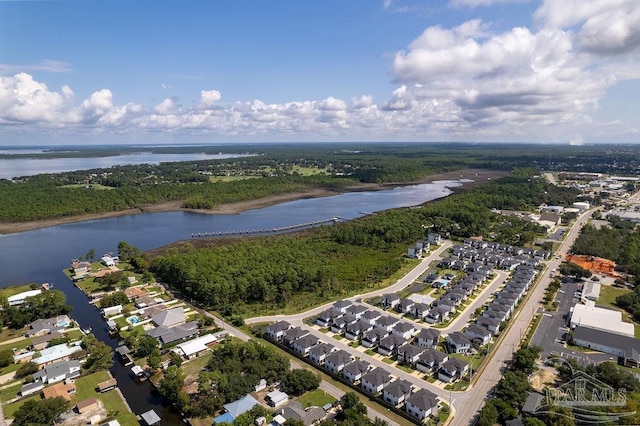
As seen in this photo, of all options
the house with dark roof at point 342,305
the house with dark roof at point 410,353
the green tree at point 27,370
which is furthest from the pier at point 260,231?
the house with dark roof at point 410,353

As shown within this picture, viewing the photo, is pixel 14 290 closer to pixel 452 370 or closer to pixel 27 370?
pixel 27 370

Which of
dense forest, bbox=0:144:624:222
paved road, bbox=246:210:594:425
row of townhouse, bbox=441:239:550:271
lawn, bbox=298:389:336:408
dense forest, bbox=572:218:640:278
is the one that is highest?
dense forest, bbox=0:144:624:222

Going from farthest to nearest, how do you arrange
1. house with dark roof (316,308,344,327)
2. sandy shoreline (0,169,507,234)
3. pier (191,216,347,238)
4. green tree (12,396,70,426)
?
1. sandy shoreline (0,169,507,234)
2. pier (191,216,347,238)
3. house with dark roof (316,308,344,327)
4. green tree (12,396,70,426)

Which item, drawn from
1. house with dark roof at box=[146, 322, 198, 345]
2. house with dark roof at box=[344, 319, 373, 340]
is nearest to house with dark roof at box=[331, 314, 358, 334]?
house with dark roof at box=[344, 319, 373, 340]

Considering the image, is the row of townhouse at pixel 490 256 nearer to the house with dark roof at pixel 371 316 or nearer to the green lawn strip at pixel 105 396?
the house with dark roof at pixel 371 316

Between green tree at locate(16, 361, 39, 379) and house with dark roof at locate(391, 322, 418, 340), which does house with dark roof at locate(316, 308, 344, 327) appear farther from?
green tree at locate(16, 361, 39, 379)

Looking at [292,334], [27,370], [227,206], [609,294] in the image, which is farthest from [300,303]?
[227,206]
